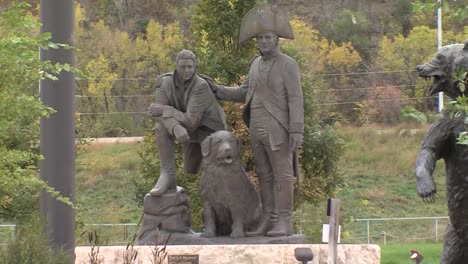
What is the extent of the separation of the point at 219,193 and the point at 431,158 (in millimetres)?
4060

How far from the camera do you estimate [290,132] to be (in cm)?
1238

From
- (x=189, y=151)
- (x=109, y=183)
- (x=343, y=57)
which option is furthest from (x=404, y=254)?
(x=343, y=57)

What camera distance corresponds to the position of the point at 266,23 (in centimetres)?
1267

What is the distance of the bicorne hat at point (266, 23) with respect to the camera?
12.7 meters

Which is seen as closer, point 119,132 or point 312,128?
point 312,128

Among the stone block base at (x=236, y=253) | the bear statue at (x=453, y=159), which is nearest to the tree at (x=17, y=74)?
the stone block base at (x=236, y=253)

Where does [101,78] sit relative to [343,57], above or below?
below

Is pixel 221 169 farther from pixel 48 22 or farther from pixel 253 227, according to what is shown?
pixel 48 22

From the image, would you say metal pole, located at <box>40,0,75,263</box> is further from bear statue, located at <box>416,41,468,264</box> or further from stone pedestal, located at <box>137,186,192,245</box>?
bear statue, located at <box>416,41,468,264</box>

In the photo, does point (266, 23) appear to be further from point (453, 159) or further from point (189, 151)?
point (453, 159)

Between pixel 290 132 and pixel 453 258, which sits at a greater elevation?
pixel 290 132

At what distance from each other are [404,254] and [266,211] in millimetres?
13598

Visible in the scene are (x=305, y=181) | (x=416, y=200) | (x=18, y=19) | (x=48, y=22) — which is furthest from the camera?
(x=416, y=200)

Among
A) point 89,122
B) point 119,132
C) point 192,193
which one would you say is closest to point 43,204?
point 192,193
